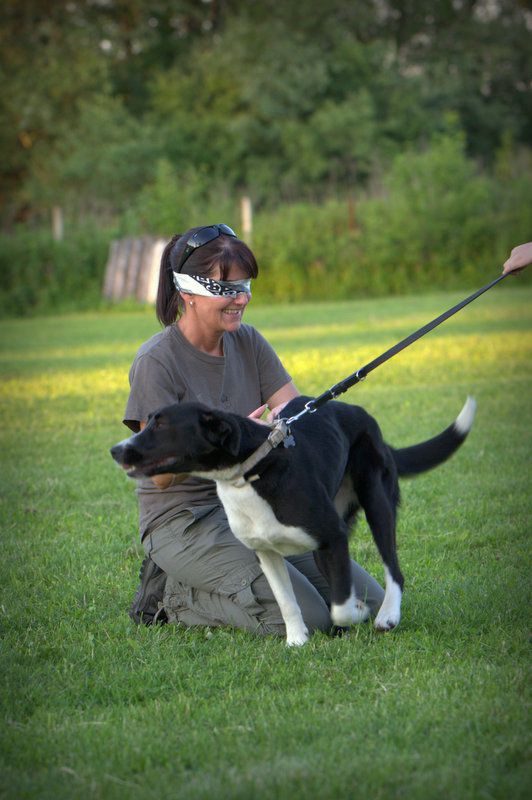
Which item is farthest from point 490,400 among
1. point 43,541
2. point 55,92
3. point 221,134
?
point 55,92

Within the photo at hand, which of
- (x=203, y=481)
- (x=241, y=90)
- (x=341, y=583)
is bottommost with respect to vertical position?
(x=341, y=583)

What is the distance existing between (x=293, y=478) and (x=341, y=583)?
0.44 m

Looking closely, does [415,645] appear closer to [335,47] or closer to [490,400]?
[490,400]

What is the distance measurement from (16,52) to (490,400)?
118 feet

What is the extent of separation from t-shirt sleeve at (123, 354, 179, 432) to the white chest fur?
22.7 inches

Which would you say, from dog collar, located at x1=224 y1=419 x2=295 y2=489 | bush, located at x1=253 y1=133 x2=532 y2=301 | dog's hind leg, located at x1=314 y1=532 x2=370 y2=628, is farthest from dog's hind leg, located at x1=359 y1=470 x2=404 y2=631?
bush, located at x1=253 y1=133 x2=532 y2=301

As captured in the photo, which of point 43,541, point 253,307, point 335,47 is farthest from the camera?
point 335,47

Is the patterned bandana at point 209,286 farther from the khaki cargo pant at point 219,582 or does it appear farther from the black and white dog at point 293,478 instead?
the khaki cargo pant at point 219,582

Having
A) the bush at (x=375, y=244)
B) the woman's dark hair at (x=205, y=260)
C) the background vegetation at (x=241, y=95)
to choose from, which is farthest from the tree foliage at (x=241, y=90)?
the woman's dark hair at (x=205, y=260)

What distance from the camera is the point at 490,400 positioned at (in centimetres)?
961

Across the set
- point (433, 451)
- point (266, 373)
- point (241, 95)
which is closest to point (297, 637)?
point (433, 451)

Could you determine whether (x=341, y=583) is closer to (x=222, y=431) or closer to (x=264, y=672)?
(x=264, y=672)

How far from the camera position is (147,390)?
4180mm

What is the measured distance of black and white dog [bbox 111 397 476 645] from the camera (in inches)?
141
